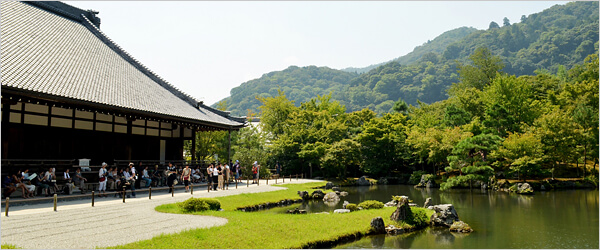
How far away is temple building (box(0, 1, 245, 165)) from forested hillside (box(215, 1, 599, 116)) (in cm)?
7417

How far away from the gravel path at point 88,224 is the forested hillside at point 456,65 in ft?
280

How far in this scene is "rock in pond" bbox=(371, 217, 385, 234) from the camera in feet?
45.3

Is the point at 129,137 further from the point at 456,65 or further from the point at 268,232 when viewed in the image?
the point at 456,65

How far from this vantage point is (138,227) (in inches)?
442

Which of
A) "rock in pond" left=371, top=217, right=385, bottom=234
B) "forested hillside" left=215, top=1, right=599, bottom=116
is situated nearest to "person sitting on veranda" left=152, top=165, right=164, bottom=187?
"rock in pond" left=371, top=217, right=385, bottom=234

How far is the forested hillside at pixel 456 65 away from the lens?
120 meters

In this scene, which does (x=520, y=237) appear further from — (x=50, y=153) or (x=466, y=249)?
(x=50, y=153)

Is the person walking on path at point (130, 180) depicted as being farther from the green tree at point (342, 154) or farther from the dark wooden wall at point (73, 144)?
the green tree at point (342, 154)

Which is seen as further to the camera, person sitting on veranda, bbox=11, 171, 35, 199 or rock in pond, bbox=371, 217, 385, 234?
person sitting on veranda, bbox=11, 171, 35, 199

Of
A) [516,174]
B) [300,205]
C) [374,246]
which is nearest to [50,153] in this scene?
[300,205]

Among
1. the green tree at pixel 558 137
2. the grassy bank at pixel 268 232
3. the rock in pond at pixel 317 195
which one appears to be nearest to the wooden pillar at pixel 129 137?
the grassy bank at pixel 268 232

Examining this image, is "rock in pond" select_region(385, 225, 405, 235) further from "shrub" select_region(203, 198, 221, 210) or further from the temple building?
the temple building

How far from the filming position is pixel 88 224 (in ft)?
37.0

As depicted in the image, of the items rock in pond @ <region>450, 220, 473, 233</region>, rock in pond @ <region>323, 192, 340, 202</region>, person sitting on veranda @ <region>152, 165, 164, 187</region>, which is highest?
person sitting on veranda @ <region>152, 165, 164, 187</region>
